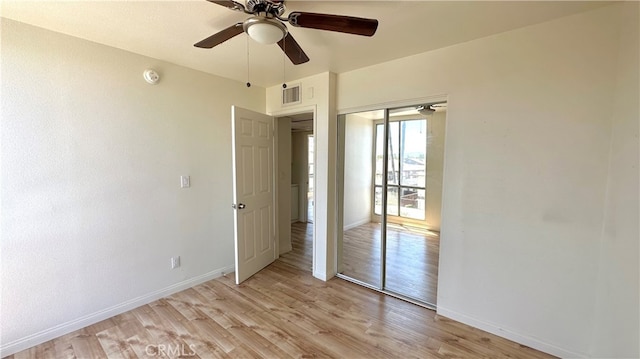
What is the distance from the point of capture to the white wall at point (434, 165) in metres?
2.68

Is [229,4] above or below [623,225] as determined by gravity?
above

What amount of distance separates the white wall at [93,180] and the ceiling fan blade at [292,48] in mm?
1529

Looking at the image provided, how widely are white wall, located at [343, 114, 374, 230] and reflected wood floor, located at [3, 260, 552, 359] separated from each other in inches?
41.5

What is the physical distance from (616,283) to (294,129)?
16.2 feet

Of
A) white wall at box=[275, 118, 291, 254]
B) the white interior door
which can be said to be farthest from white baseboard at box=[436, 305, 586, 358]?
white wall at box=[275, 118, 291, 254]

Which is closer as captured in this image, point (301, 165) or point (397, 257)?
point (397, 257)

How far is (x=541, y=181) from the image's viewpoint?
1907mm

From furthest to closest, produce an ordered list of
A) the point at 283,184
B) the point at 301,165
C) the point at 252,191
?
the point at 301,165 → the point at 283,184 → the point at 252,191

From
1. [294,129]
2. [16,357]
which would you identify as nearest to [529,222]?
[16,357]

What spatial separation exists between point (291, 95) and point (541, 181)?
8.73ft

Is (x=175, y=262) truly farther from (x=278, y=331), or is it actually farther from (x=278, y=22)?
(x=278, y=22)

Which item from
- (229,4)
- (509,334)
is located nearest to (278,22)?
(229,4)

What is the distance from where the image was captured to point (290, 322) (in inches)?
90.7

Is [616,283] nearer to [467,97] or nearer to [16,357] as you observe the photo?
[467,97]
